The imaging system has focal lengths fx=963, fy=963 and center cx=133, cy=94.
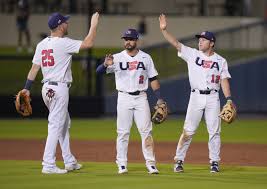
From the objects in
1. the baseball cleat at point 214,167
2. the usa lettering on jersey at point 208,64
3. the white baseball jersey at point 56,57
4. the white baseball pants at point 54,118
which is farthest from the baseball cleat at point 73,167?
the usa lettering on jersey at point 208,64

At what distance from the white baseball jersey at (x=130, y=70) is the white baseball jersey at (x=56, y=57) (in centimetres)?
64

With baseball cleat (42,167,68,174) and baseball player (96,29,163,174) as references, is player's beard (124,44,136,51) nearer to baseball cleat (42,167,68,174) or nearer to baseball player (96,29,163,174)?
baseball player (96,29,163,174)

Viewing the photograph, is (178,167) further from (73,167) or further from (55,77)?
(55,77)

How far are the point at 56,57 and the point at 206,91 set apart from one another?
7.71 feet

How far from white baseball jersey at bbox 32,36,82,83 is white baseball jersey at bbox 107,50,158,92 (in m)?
0.64

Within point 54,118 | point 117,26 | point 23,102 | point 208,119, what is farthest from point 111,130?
point 117,26

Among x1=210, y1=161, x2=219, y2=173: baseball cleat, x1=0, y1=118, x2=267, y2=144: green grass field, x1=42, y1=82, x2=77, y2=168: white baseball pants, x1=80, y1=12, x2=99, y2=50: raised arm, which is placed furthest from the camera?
x1=0, y1=118, x2=267, y2=144: green grass field

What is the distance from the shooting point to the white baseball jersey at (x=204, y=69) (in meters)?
14.7

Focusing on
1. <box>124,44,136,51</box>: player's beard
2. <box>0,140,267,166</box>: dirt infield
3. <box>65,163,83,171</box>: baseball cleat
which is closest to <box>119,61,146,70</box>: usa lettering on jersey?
<box>124,44,136,51</box>: player's beard

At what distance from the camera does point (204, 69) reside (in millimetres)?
14719

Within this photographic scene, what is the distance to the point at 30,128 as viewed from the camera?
2316cm

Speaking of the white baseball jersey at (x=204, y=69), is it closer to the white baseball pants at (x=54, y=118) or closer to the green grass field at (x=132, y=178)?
the green grass field at (x=132, y=178)

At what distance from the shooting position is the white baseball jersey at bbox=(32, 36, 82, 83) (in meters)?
14.3

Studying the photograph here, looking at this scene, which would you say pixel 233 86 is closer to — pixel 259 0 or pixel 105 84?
pixel 105 84
